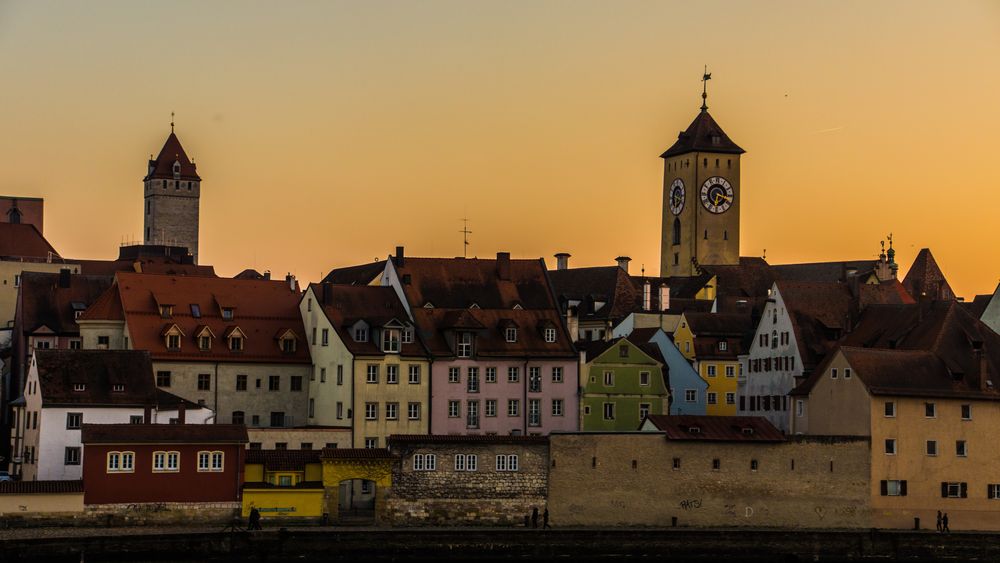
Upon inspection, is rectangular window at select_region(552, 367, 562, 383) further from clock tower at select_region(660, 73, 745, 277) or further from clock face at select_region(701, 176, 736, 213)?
clock face at select_region(701, 176, 736, 213)

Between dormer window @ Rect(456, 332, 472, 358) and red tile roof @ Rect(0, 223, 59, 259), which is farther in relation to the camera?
red tile roof @ Rect(0, 223, 59, 259)

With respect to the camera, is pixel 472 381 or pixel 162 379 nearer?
pixel 162 379

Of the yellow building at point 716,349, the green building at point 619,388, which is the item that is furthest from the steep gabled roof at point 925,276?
the green building at point 619,388

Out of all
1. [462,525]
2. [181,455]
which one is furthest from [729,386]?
[181,455]

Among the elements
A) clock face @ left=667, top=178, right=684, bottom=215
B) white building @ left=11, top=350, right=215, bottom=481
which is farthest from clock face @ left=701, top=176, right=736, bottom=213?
white building @ left=11, top=350, right=215, bottom=481

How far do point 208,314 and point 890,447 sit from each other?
1415 inches

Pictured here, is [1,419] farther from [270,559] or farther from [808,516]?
[808,516]

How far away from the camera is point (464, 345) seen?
347 ft

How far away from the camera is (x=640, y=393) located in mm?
111062

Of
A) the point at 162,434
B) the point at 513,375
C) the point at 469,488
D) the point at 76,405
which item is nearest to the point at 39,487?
the point at 162,434

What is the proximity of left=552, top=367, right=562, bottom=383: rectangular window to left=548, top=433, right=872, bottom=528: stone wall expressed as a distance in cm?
1346

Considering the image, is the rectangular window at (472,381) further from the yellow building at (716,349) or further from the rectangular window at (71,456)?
the yellow building at (716,349)

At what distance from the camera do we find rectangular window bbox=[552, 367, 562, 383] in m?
108

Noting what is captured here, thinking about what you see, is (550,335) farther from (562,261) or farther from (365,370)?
(562,261)
